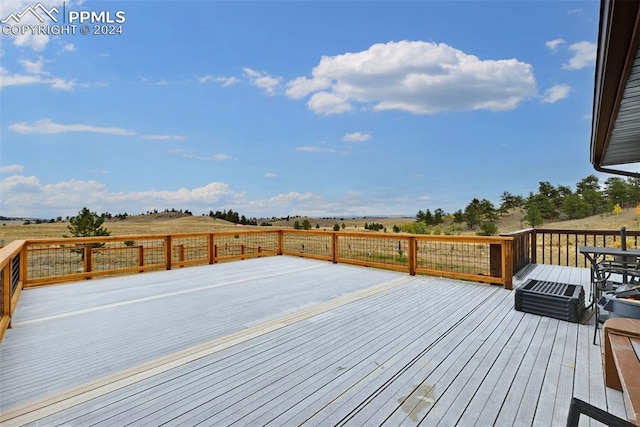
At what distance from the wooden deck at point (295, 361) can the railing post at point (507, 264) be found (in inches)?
12.0

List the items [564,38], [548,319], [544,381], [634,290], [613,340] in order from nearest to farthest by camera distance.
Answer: [613,340] < [544,381] < [634,290] < [548,319] < [564,38]

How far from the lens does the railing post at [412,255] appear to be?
19.3 feet

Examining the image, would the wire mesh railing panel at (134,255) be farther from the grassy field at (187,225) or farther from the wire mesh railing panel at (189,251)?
the grassy field at (187,225)

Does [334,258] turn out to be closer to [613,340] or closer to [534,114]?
[613,340]

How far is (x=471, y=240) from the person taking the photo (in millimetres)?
5238

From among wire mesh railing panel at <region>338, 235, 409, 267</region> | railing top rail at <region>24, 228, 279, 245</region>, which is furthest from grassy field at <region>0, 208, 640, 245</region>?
railing top rail at <region>24, 228, 279, 245</region>

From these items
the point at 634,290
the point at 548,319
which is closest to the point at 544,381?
the point at 634,290

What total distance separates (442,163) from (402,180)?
2.36 meters

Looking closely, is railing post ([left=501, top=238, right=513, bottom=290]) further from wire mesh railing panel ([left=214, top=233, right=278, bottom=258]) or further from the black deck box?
wire mesh railing panel ([left=214, top=233, right=278, bottom=258])

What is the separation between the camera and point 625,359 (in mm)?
1654

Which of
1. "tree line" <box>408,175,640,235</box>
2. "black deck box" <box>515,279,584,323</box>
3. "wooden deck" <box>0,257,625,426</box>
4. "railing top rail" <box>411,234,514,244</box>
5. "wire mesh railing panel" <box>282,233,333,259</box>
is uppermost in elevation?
"tree line" <box>408,175,640,235</box>

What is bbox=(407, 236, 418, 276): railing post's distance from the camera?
588 cm

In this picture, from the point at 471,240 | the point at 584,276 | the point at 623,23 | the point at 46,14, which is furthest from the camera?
the point at 46,14

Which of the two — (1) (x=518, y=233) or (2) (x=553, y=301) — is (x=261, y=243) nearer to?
(1) (x=518, y=233)
